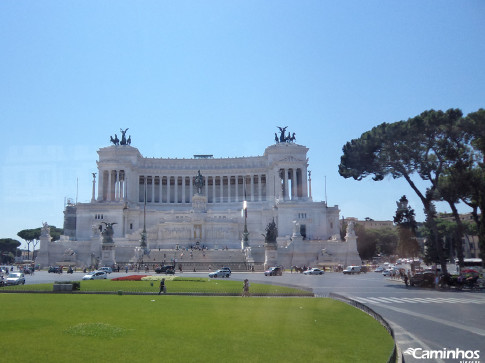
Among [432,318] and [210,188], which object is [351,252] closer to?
[210,188]

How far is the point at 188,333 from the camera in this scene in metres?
15.3

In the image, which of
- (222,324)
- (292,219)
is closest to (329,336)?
(222,324)

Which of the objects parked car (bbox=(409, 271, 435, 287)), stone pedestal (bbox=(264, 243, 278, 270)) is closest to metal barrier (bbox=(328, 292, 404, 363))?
parked car (bbox=(409, 271, 435, 287))

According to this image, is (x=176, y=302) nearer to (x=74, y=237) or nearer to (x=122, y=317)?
(x=122, y=317)

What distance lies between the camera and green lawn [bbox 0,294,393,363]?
40.6ft

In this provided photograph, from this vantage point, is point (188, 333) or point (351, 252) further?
point (351, 252)

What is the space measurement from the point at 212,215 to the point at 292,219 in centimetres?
1602

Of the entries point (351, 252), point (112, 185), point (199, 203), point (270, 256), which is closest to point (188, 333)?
point (270, 256)

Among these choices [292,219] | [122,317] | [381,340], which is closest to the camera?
[381,340]

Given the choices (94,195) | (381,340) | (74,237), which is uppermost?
(94,195)

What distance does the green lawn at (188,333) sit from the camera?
12.4 m

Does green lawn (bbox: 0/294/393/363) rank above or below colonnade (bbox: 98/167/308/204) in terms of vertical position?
below

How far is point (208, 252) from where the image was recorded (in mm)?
73812

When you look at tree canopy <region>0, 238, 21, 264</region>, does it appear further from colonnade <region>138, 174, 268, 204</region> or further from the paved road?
the paved road
